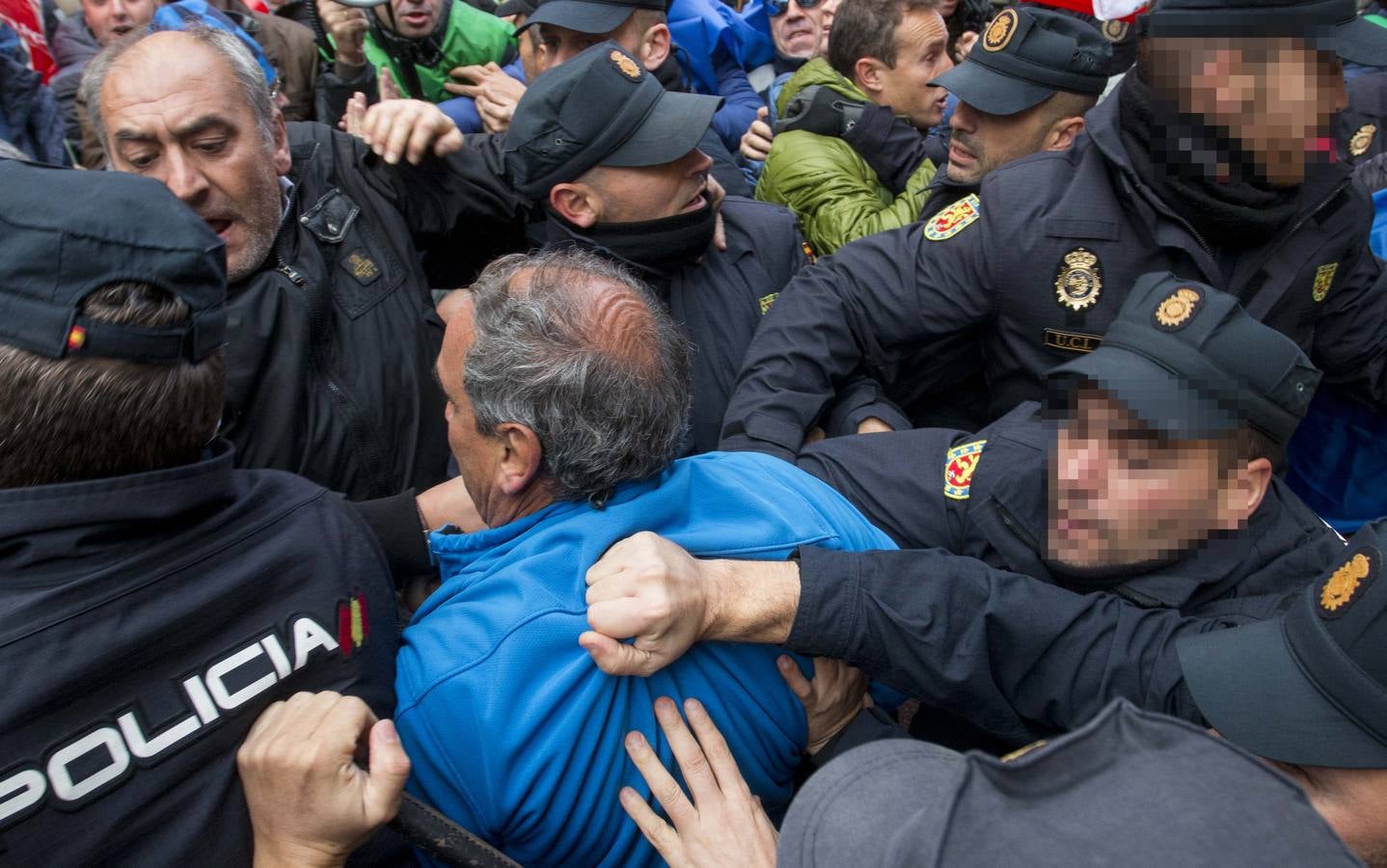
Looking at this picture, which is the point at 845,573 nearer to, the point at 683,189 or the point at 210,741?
the point at 210,741

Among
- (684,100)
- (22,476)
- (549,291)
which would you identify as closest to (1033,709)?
(549,291)

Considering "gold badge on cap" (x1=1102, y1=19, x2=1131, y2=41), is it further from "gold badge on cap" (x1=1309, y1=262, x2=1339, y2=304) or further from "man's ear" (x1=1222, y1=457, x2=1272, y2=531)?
"man's ear" (x1=1222, y1=457, x2=1272, y2=531)

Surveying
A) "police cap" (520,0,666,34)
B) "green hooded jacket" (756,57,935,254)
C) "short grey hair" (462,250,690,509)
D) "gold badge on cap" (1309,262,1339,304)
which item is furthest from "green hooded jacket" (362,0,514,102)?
"gold badge on cap" (1309,262,1339,304)

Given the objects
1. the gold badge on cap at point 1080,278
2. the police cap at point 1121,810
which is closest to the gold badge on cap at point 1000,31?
the gold badge on cap at point 1080,278

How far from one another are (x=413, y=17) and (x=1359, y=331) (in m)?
3.85

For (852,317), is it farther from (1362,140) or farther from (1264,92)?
(1362,140)

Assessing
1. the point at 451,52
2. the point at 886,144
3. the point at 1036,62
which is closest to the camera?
the point at 1036,62

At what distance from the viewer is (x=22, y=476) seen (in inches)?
44.1

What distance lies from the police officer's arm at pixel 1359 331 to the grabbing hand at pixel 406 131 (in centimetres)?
259

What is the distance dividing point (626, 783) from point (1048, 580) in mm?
1011

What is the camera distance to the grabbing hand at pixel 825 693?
63.2 inches

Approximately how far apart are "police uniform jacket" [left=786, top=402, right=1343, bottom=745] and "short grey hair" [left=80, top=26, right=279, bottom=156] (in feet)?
5.98

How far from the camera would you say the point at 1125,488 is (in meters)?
1.69

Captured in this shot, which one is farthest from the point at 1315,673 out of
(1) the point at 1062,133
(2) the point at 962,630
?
(1) the point at 1062,133
